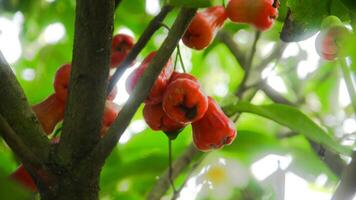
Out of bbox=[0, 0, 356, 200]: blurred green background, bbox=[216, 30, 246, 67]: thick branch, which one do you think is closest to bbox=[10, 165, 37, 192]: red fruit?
bbox=[0, 0, 356, 200]: blurred green background

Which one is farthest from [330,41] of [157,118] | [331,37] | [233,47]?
[233,47]

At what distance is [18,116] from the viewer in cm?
96

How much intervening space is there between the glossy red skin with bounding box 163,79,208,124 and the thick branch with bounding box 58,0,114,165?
0.47 feet

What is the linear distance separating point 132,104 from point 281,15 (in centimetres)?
45

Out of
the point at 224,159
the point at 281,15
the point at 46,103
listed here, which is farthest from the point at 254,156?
the point at 46,103

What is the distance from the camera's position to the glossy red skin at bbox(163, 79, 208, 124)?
1070 mm

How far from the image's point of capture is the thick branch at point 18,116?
0.95 metres

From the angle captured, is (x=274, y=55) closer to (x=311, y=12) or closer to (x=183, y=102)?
(x=183, y=102)

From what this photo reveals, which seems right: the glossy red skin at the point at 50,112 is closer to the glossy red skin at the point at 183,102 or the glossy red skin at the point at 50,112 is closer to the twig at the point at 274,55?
the glossy red skin at the point at 183,102

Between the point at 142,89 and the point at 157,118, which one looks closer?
the point at 142,89

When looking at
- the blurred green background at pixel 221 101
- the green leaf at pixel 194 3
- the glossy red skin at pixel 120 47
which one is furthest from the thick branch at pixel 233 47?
the green leaf at pixel 194 3

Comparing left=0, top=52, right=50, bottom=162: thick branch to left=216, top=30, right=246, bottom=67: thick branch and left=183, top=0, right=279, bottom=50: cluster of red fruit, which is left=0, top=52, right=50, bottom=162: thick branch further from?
left=216, top=30, right=246, bottom=67: thick branch

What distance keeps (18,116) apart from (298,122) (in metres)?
0.51

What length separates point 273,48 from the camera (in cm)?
229
